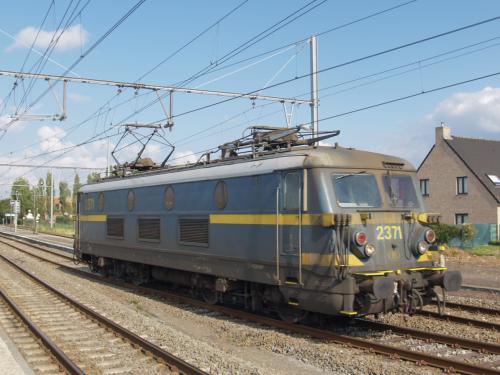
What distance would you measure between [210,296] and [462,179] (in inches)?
1228

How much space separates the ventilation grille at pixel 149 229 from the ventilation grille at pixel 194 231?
49.3 inches

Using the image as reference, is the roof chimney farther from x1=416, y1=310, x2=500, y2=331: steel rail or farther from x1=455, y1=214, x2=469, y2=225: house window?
x1=416, y1=310, x2=500, y2=331: steel rail

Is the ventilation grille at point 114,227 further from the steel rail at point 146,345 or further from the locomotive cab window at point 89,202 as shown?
the steel rail at point 146,345

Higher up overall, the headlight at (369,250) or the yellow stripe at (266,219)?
the yellow stripe at (266,219)

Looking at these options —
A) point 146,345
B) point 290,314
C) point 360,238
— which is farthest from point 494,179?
point 146,345

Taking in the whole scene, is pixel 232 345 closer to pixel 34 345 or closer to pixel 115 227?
pixel 34 345

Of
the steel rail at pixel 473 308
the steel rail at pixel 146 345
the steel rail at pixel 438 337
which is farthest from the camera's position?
the steel rail at pixel 473 308

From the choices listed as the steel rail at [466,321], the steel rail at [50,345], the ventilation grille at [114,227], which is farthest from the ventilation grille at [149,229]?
the steel rail at [466,321]

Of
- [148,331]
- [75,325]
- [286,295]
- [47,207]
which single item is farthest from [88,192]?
[47,207]

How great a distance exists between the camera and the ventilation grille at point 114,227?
1641 centimetres

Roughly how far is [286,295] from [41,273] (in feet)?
44.4

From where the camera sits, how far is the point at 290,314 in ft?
34.2

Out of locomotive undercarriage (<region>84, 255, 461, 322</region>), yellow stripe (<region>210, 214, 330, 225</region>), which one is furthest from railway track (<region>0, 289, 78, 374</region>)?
yellow stripe (<region>210, 214, 330, 225</region>)

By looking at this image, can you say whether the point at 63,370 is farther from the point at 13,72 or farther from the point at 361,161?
the point at 13,72
